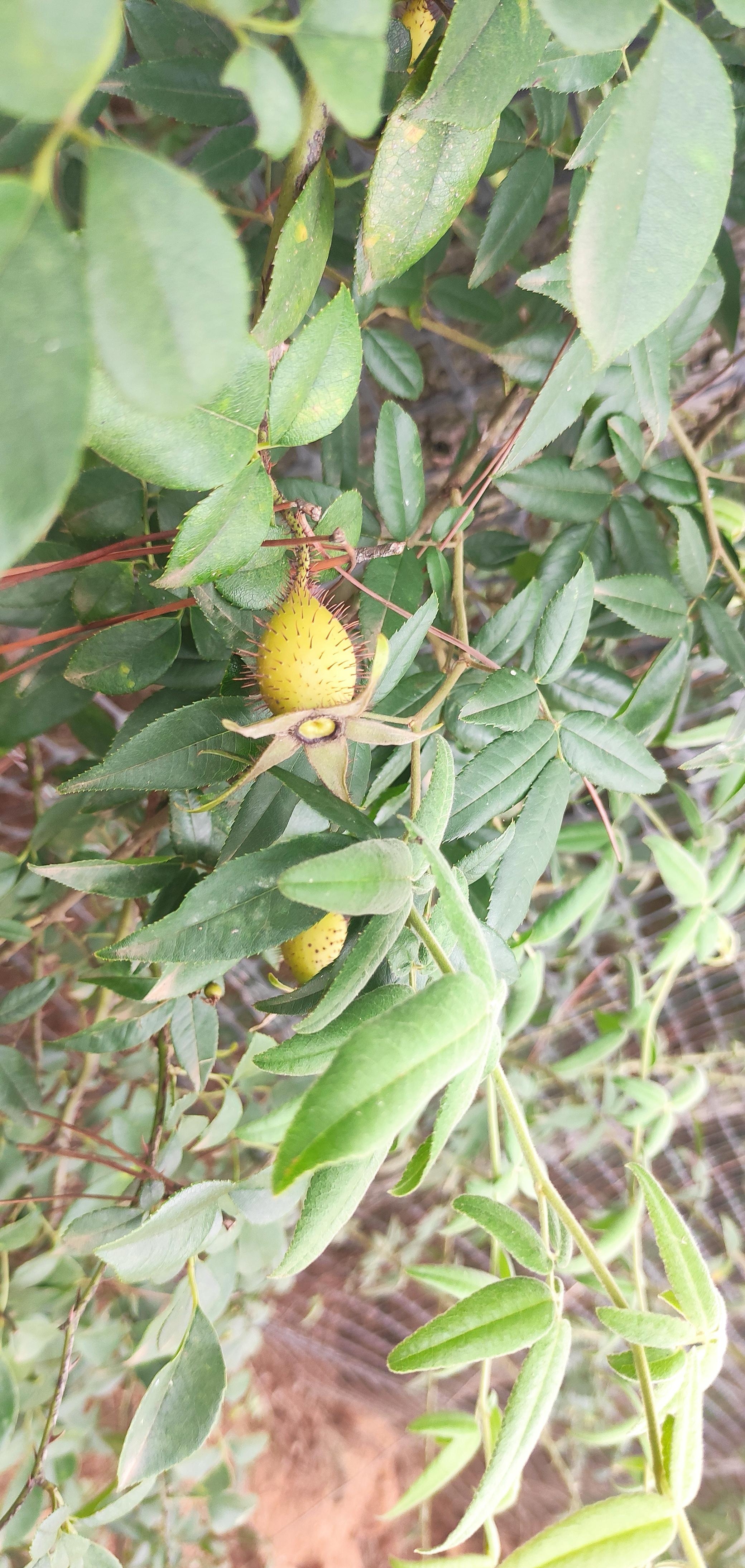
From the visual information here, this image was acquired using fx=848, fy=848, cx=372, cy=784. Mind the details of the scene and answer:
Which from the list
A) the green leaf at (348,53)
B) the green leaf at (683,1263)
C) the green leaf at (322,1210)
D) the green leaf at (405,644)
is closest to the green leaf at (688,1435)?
the green leaf at (683,1263)

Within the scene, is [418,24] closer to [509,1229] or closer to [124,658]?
[124,658]

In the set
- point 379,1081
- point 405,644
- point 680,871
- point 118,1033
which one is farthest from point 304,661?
point 680,871

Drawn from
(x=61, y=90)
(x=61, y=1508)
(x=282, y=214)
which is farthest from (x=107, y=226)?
(x=61, y=1508)

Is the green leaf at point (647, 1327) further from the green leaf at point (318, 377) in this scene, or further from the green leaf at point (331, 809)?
the green leaf at point (318, 377)

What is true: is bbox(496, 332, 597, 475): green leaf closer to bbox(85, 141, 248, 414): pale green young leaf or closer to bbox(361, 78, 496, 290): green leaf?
bbox(361, 78, 496, 290): green leaf

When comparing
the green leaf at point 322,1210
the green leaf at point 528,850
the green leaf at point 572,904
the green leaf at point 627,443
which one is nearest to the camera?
the green leaf at point 322,1210
